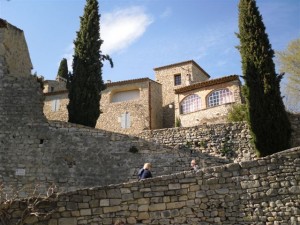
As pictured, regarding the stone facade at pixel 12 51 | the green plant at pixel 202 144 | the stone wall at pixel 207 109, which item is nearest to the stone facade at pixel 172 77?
the stone wall at pixel 207 109

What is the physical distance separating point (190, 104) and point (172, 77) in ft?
21.6

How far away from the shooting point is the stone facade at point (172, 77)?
33.0 metres

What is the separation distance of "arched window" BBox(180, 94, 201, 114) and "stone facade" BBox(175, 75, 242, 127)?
0.56 ft

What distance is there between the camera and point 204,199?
994cm

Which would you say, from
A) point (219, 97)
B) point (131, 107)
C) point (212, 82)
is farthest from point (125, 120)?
→ point (219, 97)

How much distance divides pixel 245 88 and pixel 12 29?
11.4 meters

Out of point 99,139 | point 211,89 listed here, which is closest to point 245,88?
point 99,139

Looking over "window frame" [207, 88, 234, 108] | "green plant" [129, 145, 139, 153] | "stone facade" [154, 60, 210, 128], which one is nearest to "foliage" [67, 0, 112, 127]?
"green plant" [129, 145, 139, 153]

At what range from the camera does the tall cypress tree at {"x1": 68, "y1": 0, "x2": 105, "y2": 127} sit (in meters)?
18.9

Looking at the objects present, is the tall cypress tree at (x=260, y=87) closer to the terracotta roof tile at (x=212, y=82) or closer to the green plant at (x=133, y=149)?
the green plant at (x=133, y=149)

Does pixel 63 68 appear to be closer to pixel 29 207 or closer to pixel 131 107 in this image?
pixel 131 107

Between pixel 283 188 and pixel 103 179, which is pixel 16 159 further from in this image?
pixel 283 188

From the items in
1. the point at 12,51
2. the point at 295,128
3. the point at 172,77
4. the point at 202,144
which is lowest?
the point at 202,144

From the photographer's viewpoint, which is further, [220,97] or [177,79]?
[177,79]
